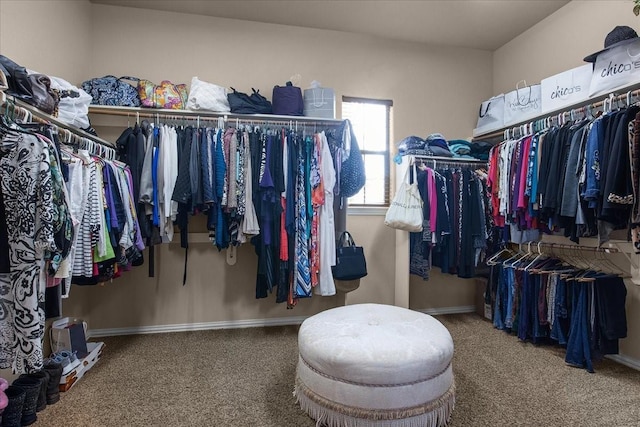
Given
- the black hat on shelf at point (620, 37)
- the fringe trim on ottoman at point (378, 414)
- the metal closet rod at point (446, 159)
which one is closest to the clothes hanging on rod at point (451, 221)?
the metal closet rod at point (446, 159)

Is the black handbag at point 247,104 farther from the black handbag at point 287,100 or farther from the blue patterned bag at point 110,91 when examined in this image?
the blue patterned bag at point 110,91

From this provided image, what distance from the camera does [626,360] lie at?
7.94ft

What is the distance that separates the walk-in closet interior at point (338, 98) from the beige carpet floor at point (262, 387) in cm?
35

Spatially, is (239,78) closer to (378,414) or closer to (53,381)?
(53,381)

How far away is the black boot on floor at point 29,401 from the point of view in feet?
5.54

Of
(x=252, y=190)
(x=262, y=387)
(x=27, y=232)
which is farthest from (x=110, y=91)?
(x=262, y=387)

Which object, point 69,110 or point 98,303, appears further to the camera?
point 98,303

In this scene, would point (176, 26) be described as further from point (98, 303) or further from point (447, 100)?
point (447, 100)

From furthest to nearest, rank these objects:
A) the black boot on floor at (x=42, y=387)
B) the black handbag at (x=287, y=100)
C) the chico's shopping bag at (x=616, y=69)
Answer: the black handbag at (x=287, y=100)
the chico's shopping bag at (x=616, y=69)
the black boot on floor at (x=42, y=387)

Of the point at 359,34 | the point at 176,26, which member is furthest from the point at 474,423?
the point at 176,26

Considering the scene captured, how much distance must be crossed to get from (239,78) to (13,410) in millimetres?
2710

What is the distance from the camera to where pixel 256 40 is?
3.19 metres

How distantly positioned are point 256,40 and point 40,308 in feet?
8.81

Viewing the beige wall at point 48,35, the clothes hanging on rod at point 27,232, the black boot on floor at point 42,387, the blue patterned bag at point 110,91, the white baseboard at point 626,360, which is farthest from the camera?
the blue patterned bag at point 110,91
